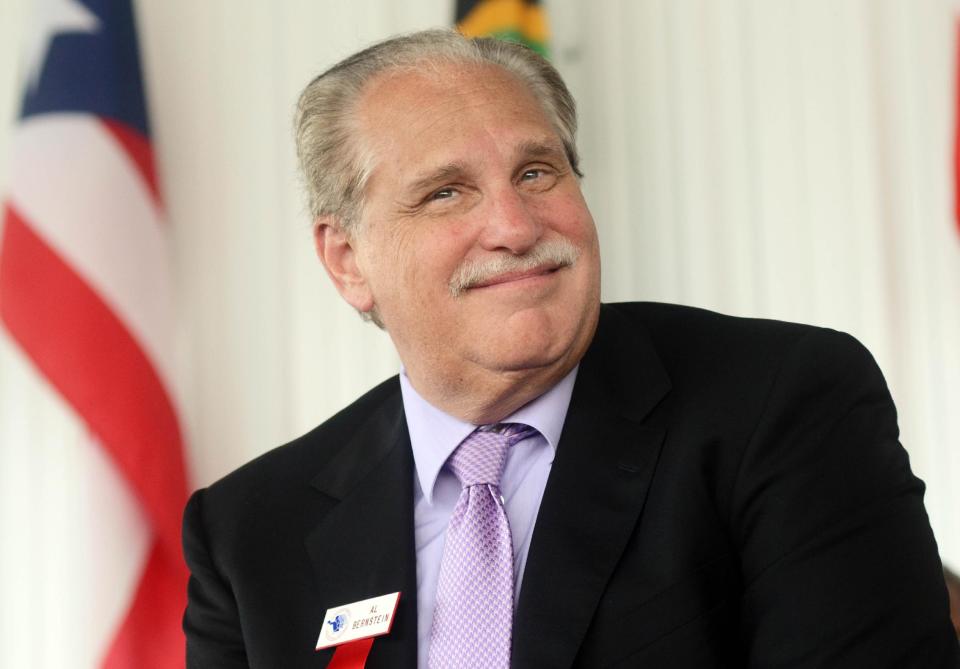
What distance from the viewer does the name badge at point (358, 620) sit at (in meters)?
1.83

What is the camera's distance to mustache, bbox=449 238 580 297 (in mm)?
1845

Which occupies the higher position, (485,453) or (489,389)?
(489,389)

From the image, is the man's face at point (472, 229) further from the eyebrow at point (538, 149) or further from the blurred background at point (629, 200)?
the blurred background at point (629, 200)

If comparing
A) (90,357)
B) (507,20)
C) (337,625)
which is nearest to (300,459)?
(337,625)

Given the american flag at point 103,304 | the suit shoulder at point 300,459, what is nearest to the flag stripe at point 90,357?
the american flag at point 103,304

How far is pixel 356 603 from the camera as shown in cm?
191

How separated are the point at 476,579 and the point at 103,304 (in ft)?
6.30

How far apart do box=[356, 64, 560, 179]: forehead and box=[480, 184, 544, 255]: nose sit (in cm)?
9

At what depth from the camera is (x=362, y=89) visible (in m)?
2.09

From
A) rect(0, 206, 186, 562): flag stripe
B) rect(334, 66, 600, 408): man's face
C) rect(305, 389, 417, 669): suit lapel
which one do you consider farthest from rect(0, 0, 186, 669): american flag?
rect(334, 66, 600, 408): man's face

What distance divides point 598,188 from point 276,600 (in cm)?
224

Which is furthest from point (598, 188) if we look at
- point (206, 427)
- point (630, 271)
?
point (206, 427)

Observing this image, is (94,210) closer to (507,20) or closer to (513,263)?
(507,20)

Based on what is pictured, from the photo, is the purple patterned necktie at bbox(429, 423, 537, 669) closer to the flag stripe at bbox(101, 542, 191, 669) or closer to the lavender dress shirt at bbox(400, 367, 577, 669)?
the lavender dress shirt at bbox(400, 367, 577, 669)
